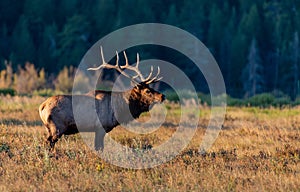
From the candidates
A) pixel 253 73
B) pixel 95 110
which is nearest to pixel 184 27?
pixel 253 73

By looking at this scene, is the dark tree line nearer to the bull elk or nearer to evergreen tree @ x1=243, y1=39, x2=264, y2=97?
evergreen tree @ x1=243, y1=39, x2=264, y2=97

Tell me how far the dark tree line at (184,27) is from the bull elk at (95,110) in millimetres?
39981

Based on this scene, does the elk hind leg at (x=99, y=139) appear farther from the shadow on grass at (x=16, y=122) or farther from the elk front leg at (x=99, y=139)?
the shadow on grass at (x=16, y=122)

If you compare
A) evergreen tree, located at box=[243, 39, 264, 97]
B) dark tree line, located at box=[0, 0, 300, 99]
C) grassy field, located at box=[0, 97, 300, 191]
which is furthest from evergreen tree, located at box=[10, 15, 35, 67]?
grassy field, located at box=[0, 97, 300, 191]

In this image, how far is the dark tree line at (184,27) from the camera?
5620 centimetres

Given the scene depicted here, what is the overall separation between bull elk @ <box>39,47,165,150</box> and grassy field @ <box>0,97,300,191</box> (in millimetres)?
386

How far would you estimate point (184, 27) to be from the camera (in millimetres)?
64938

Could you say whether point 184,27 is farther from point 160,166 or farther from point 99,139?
point 160,166

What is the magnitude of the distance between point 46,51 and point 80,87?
81.1ft

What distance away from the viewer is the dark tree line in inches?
2213

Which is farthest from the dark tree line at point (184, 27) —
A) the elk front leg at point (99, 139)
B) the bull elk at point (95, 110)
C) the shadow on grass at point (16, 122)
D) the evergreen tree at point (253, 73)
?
the elk front leg at point (99, 139)

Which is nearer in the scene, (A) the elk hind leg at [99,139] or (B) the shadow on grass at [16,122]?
(A) the elk hind leg at [99,139]

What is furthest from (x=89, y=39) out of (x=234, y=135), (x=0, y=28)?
(x=234, y=135)

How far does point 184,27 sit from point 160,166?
54184 millimetres
